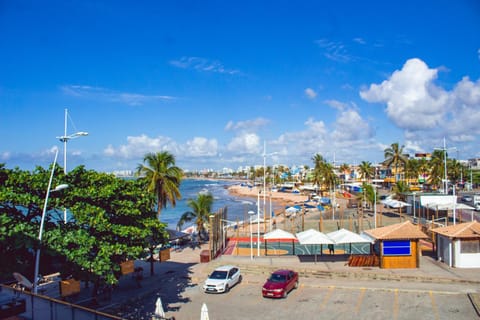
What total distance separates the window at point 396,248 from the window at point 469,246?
3.02 metres

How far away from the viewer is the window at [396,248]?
23.4 m

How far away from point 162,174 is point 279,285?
17.5 metres

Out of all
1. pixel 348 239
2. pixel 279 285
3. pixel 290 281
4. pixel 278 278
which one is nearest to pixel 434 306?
pixel 290 281

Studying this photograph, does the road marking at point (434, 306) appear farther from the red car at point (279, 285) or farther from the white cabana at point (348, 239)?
the red car at point (279, 285)

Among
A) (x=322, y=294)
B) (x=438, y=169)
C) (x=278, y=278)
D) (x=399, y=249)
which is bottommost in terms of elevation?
(x=322, y=294)

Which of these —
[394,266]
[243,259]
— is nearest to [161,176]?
[243,259]

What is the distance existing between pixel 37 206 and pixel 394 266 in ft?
65.1

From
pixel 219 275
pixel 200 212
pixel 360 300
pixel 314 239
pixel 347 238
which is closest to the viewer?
pixel 360 300

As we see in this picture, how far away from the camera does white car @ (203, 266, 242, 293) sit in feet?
67.1

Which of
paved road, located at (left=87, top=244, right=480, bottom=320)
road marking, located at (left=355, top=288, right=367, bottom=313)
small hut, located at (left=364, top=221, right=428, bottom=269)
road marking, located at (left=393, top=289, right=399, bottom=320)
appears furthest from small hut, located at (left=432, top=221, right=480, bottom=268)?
road marking, located at (left=355, top=288, right=367, bottom=313)

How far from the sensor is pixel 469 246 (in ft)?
74.9

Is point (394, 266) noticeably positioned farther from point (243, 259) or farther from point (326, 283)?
point (243, 259)

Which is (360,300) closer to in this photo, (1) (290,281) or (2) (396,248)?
(1) (290,281)

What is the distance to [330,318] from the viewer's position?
16.3 m
